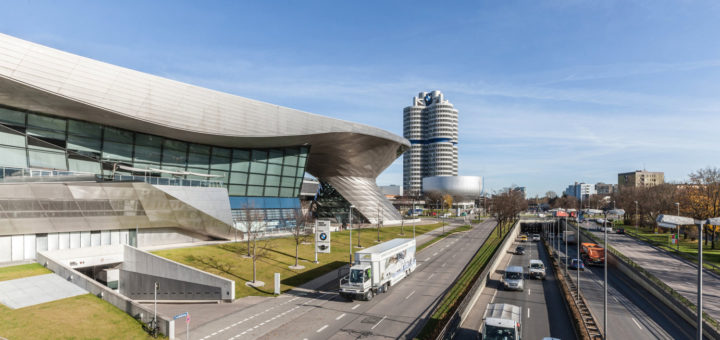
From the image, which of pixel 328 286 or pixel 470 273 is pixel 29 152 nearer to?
pixel 328 286

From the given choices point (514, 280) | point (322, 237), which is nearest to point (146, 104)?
point (322, 237)

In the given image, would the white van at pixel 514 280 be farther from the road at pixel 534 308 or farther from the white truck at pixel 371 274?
the white truck at pixel 371 274

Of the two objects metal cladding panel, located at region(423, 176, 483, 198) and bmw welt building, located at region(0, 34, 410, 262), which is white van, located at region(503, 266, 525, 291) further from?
metal cladding panel, located at region(423, 176, 483, 198)

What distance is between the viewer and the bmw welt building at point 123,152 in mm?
31859

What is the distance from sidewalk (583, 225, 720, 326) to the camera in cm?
2900

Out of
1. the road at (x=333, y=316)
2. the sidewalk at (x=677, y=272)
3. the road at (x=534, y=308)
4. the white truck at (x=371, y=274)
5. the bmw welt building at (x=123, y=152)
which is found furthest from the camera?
the bmw welt building at (x=123, y=152)

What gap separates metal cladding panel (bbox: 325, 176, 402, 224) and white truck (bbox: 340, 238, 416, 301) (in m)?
46.0

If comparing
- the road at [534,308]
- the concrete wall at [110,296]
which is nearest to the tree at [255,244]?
the concrete wall at [110,296]

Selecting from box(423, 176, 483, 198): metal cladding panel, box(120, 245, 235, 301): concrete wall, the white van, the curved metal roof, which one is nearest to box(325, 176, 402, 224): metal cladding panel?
the curved metal roof

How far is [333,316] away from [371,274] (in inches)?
189

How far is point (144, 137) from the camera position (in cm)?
4494

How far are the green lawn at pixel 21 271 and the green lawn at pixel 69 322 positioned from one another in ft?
19.4

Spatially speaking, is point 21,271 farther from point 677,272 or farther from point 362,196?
point 362,196

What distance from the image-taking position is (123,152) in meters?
43.3
